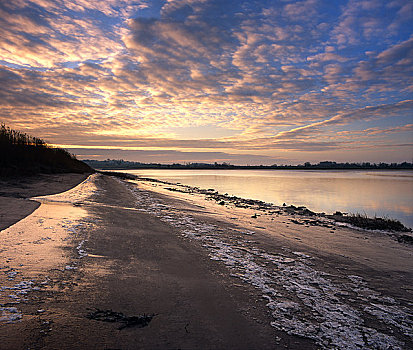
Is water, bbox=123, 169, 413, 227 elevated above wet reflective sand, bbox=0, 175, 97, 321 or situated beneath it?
situated beneath

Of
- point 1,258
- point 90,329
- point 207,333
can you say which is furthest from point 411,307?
point 1,258

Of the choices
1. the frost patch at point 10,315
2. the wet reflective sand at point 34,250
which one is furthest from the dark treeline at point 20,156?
the frost patch at point 10,315

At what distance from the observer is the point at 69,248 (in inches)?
166

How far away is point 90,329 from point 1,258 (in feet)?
7.34

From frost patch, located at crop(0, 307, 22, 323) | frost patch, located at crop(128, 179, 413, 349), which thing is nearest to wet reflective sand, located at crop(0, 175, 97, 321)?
frost patch, located at crop(0, 307, 22, 323)

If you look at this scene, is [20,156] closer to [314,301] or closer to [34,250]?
[34,250]

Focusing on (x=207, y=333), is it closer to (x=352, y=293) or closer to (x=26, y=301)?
(x=26, y=301)

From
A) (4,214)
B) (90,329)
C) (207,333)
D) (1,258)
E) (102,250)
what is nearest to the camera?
(90,329)

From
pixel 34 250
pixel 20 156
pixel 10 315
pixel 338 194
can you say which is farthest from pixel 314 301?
pixel 338 194

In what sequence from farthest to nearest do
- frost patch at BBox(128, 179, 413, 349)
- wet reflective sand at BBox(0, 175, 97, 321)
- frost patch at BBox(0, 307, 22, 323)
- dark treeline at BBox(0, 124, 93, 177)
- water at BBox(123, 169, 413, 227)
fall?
water at BBox(123, 169, 413, 227), dark treeline at BBox(0, 124, 93, 177), wet reflective sand at BBox(0, 175, 97, 321), frost patch at BBox(128, 179, 413, 349), frost patch at BBox(0, 307, 22, 323)

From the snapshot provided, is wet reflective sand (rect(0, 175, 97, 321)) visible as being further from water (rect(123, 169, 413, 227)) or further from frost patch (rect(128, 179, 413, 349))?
water (rect(123, 169, 413, 227))

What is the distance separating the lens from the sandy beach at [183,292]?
7.55 ft

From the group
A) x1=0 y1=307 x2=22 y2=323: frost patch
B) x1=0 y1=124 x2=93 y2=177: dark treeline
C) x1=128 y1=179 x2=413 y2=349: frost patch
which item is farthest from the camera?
x1=0 y1=124 x2=93 y2=177: dark treeline

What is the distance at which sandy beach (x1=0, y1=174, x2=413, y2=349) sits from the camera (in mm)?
2303
